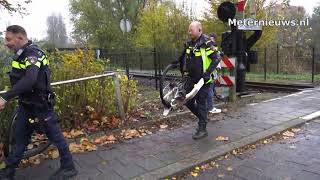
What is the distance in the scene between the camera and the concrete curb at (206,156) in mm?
4512

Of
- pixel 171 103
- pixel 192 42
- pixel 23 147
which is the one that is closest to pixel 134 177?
pixel 23 147

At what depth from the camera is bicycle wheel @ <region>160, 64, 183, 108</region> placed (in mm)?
6371

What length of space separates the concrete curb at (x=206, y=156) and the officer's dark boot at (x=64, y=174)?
2.54 ft

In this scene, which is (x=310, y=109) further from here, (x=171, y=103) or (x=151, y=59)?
(x=151, y=59)

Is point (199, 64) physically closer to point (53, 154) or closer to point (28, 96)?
point (53, 154)

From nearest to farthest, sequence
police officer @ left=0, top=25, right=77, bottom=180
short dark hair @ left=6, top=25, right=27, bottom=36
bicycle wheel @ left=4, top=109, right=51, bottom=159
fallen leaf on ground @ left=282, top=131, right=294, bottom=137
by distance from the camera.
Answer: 1. police officer @ left=0, top=25, right=77, bottom=180
2. short dark hair @ left=6, top=25, right=27, bottom=36
3. bicycle wheel @ left=4, top=109, right=51, bottom=159
4. fallen leaf on ground @ left=282, top=131, right=294, bottom=137

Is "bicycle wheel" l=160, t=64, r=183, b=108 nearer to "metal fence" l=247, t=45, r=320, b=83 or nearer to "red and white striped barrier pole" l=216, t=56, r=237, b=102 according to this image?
"red and white striped barrier pole" l=216, t=56, r=237, b=102

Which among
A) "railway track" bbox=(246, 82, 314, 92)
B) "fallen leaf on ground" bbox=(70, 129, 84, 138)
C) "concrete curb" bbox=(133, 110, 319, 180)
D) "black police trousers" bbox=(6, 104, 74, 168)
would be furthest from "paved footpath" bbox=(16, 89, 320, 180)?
"railway track" bbox=(246, 82, 314, 92)

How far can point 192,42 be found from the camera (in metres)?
6.02

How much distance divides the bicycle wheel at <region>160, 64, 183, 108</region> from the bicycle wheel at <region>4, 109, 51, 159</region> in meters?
2.10

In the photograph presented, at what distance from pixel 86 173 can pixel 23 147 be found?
809 millimetres

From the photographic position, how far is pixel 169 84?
21.2 feet

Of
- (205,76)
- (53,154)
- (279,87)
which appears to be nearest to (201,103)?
(205,76)

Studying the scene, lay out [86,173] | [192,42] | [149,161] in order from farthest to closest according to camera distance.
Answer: [192,42], [149,161], [86,173]
